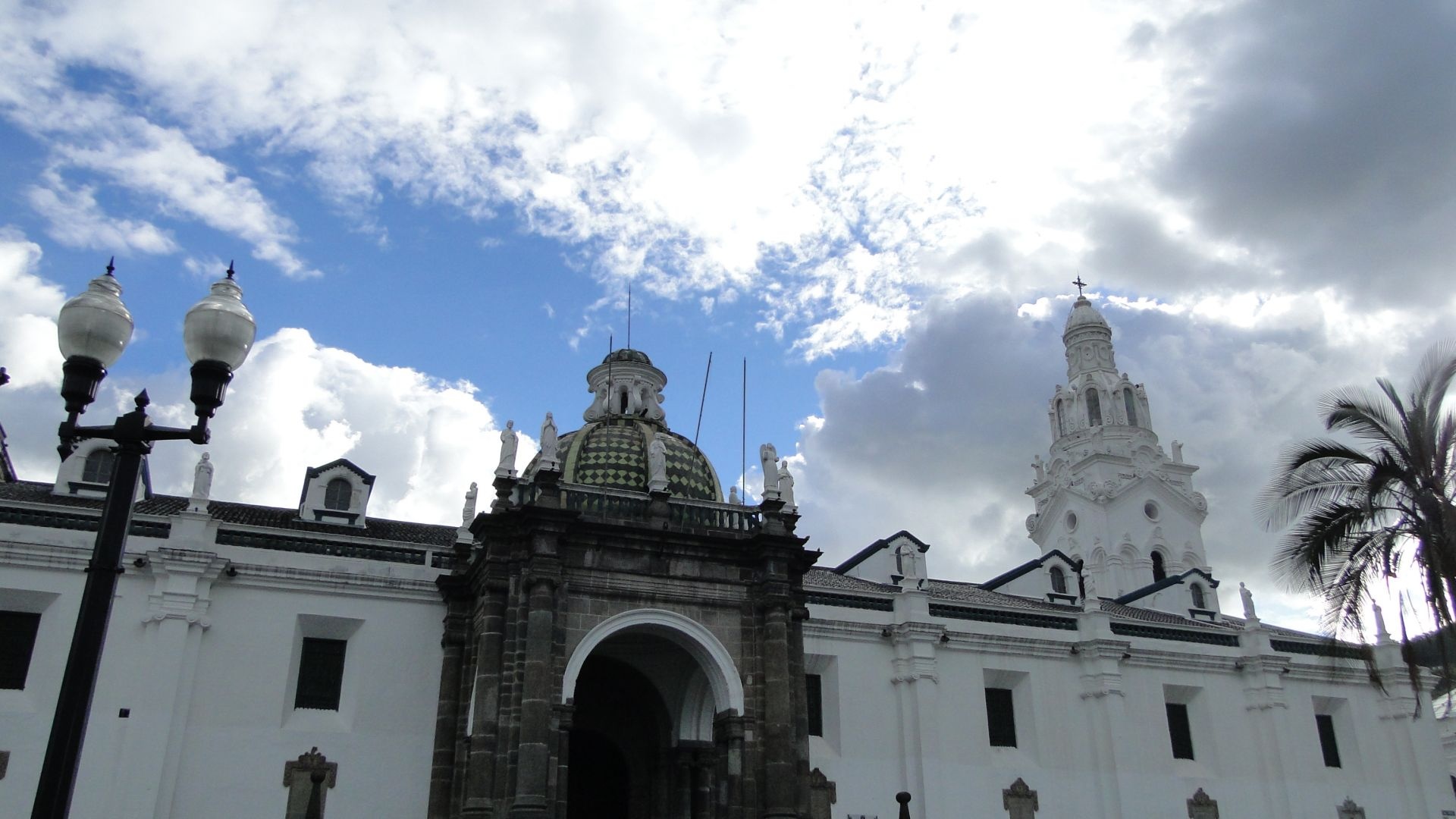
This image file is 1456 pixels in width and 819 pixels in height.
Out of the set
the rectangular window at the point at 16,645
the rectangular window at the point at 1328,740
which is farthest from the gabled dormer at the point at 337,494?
the rectangular window at the point at 1328,740

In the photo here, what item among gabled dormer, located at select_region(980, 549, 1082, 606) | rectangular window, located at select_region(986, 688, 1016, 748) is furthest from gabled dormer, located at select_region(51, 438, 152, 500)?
gabled dormer, located at select_region(980, 549, 1082, 606)

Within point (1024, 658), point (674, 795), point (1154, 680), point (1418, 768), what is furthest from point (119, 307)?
point (1418, 768)

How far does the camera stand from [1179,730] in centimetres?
3189

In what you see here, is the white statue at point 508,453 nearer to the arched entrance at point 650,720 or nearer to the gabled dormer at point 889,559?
the arched entrance at point 650,720

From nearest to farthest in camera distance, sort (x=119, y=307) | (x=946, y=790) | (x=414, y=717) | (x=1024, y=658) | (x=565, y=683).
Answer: (x=119, y=307) < (x=565, y=683) < (x=414, y=717) < (x=946, y=790) < (x=1024, y=658)

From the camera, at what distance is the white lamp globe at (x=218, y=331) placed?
9.69 metres

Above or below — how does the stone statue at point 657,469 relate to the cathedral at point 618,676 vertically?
above

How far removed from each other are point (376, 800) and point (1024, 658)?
17.4 metres

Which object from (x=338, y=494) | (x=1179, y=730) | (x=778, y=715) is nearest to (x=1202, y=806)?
(x=1179, y=730)

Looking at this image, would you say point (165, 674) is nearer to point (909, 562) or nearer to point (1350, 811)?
point (909, 562)

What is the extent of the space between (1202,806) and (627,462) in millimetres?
18601

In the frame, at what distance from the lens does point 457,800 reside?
75.7ft

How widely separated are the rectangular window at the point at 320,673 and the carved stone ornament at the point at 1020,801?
16.8 metres

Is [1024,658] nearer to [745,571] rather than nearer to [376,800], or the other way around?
[745,571]
